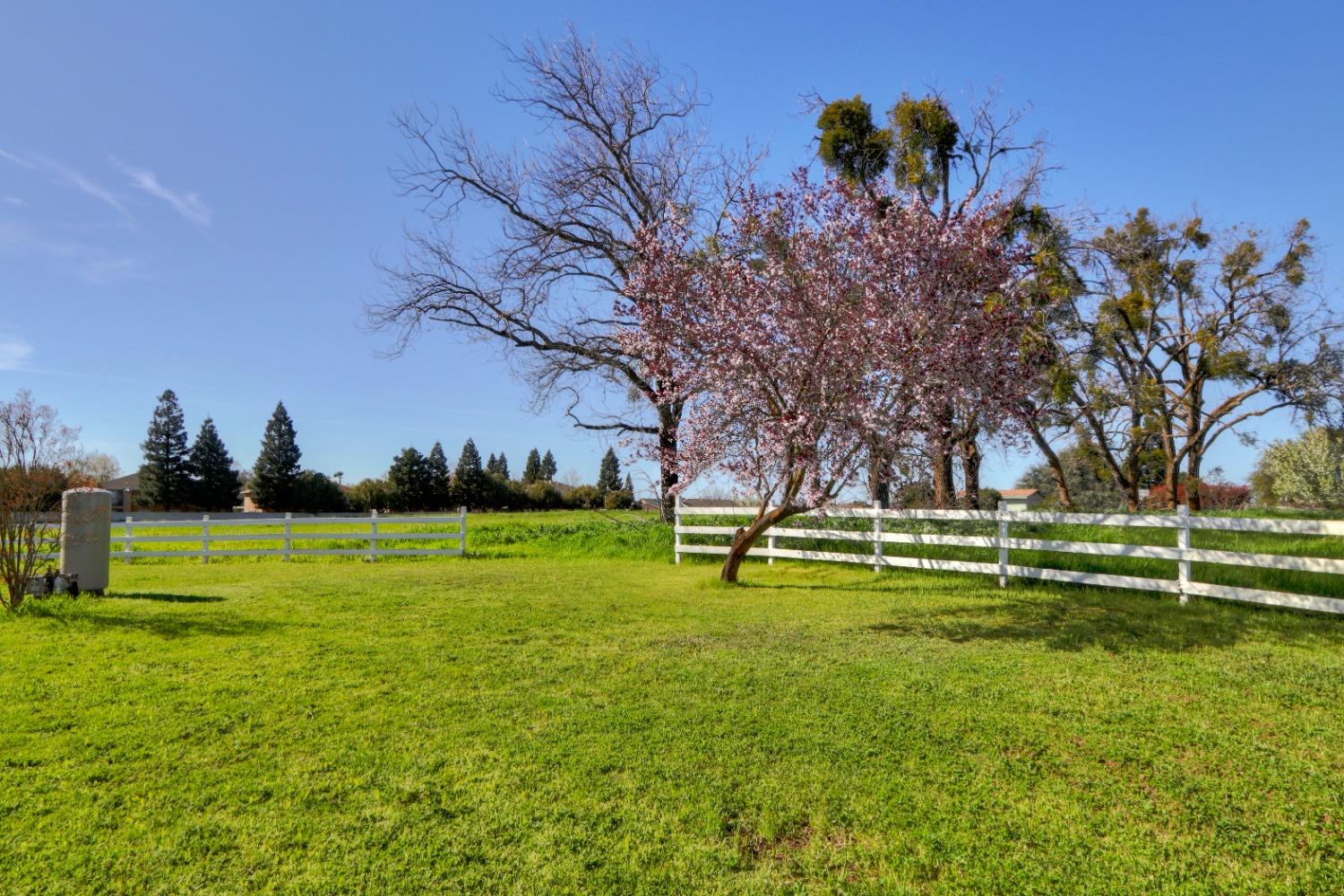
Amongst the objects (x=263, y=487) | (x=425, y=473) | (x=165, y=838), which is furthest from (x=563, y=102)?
(x=263, y=487)

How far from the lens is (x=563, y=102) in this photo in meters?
19.2

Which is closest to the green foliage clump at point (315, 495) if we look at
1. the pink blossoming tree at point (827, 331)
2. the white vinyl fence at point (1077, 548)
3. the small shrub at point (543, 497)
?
the small shrub at point (543, 497)

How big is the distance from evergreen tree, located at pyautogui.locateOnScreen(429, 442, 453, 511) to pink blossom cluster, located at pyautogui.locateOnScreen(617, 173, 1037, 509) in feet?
152

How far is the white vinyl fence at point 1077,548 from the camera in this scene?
8234mm

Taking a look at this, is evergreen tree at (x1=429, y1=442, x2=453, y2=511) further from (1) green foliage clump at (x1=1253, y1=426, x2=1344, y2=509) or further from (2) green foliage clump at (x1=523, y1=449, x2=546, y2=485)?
(1) green foliage clump at (x1=1253, y1=426, x2=1344, y2=509)

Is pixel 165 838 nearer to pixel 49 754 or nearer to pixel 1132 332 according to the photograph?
pixel 49 754

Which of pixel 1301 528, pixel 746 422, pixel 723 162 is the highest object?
pixel 723 162

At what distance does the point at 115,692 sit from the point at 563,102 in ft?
58.8

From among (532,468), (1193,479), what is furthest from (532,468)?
(1193,479)

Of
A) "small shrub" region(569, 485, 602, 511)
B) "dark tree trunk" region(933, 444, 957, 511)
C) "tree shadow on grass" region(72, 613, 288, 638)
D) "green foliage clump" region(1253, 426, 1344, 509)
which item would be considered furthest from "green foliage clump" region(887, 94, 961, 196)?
"small shrub" region(569, 485, 602, 511)

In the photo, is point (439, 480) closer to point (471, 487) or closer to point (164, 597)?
point (471, 487)

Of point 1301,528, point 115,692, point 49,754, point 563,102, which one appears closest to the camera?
point 49,754

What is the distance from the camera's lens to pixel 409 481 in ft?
169

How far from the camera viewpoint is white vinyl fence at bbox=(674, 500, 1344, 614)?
27.0 feet
